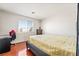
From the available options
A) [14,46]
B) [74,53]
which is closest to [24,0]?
[14,46]

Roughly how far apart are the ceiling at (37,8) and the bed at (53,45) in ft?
1.09

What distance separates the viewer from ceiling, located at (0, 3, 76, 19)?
1.04 metres

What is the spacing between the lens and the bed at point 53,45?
1035mm

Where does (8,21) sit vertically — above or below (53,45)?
above

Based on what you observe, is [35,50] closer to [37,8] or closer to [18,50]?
[18,50]

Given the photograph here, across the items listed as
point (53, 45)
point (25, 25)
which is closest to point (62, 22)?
point (53, 45)

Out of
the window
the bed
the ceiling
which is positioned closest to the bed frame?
the bed

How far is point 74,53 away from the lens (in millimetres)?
1007

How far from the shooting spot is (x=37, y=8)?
3.60ft

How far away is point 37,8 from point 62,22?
1.29ft

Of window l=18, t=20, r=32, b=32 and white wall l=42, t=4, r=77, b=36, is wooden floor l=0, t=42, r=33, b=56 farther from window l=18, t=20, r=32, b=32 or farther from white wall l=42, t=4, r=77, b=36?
white wall l=42, t=4, r=77, b=36

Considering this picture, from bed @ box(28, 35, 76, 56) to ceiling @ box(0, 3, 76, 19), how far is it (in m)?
0.33

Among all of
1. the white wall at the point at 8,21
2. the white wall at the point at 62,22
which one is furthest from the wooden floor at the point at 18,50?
the white wall at the point at 62,22

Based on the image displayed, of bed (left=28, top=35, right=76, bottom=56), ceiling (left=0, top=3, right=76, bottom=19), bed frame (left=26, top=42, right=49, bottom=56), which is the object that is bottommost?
bed frame (left=26, top=42, right=49, bottom=56)
